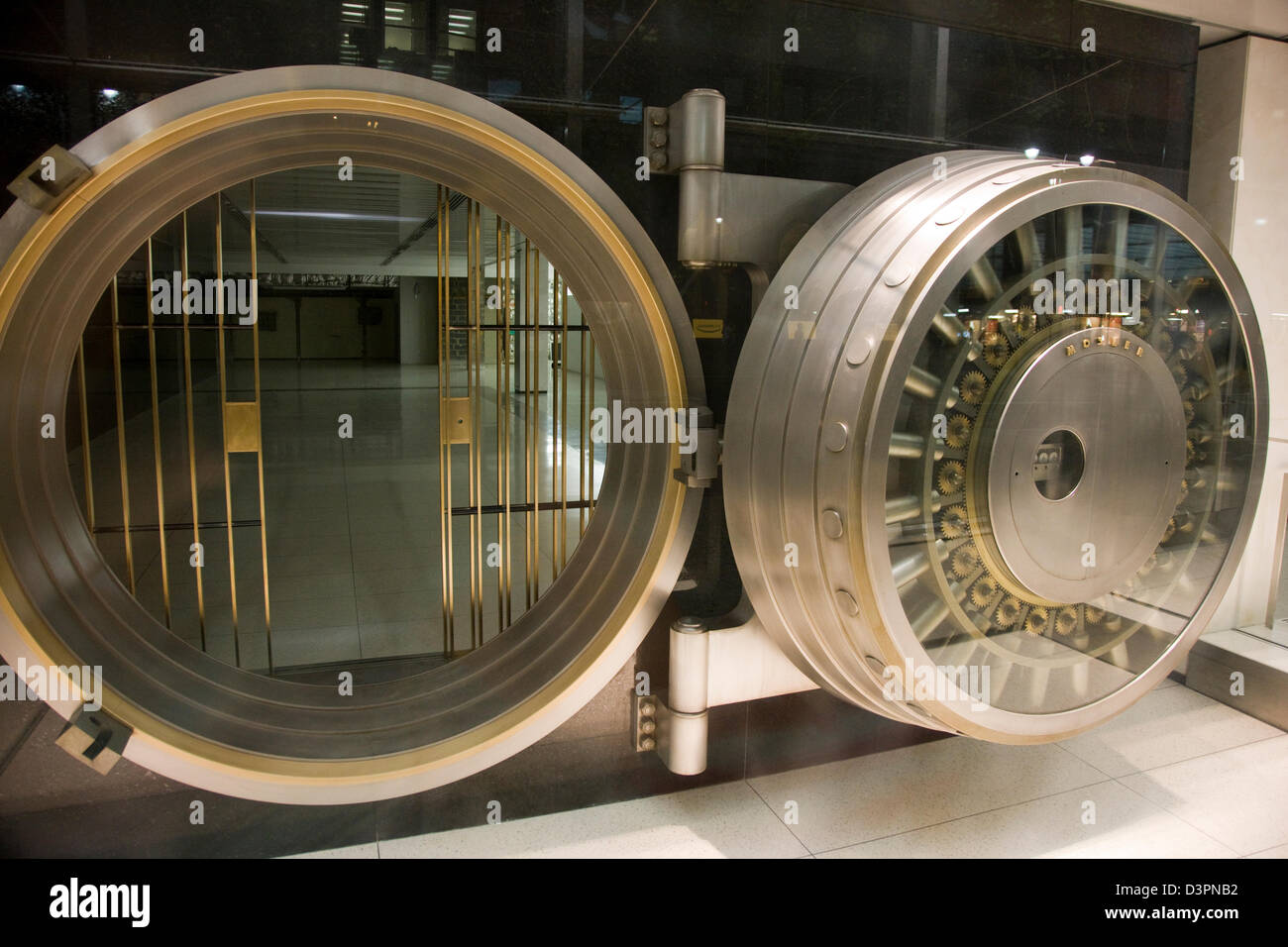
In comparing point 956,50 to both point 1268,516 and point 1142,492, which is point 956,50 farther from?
point 1268,516

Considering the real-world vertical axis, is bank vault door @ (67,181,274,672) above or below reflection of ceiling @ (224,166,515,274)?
below

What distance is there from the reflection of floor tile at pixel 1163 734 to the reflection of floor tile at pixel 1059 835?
8.6 inches

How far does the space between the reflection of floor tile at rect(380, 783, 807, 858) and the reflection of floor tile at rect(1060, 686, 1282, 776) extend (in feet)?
3.24

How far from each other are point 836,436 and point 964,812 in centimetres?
115

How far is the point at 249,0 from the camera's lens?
1690 millimetres

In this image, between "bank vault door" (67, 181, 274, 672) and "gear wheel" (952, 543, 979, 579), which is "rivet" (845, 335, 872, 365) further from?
"bank vault door" (67, 181, 274, 672)

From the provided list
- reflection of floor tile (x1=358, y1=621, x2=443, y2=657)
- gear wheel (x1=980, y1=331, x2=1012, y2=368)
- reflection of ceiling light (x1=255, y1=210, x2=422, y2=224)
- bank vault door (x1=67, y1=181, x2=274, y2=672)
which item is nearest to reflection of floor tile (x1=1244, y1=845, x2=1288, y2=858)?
gear wheel (x1=980, y1=331, x2=1012, y2=368)

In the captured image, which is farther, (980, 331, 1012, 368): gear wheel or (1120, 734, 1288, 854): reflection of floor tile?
(1120, 734, 1288, 854): reflection of floor tile

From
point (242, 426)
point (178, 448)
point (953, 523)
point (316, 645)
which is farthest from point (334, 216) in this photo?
point (953, 523)

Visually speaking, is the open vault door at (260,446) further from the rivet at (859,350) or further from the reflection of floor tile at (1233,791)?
the reflection of floor tile at (1233,791)

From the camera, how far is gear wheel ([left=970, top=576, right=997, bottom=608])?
1.81 meters

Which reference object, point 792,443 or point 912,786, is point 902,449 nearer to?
point 792,443

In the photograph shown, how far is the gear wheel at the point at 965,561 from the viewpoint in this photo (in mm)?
1768
